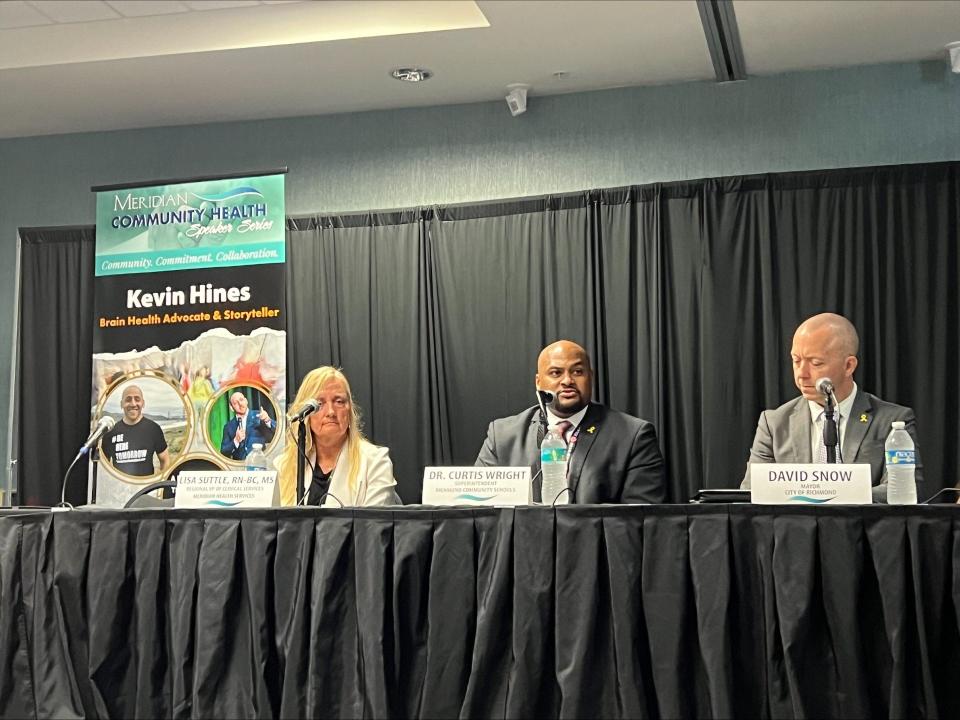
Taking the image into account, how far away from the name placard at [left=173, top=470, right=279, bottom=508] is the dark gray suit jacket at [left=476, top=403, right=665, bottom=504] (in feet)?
4.28

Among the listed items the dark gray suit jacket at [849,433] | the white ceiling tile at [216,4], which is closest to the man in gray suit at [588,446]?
the dark gray suit jacket at [849,433]

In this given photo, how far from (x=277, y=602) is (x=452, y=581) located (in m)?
0.44

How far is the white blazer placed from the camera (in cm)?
393

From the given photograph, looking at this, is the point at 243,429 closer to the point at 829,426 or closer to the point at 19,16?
the point at 19,16

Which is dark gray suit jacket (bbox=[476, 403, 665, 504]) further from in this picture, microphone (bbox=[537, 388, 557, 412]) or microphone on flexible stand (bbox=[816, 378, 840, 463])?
microphone on flexible stand (bbox=[816, 378, 840, 463])

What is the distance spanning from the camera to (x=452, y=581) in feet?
8.52

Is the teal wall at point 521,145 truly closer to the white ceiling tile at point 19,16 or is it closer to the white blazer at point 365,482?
the white ceiling tile at point 19,16

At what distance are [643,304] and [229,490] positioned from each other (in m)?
2.29

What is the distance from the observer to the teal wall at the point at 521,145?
4.65m

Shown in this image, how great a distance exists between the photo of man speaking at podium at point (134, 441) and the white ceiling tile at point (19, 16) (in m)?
1.57

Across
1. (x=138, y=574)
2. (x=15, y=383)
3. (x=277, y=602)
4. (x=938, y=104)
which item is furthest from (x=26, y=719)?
(x=938, y=104)

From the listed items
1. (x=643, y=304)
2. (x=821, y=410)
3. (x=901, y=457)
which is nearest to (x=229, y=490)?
(x=901, y=457)

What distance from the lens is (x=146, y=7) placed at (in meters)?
4.27

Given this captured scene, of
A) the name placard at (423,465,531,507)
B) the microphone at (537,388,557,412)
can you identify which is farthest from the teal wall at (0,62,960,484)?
the name placard at (423,465,531,507)
